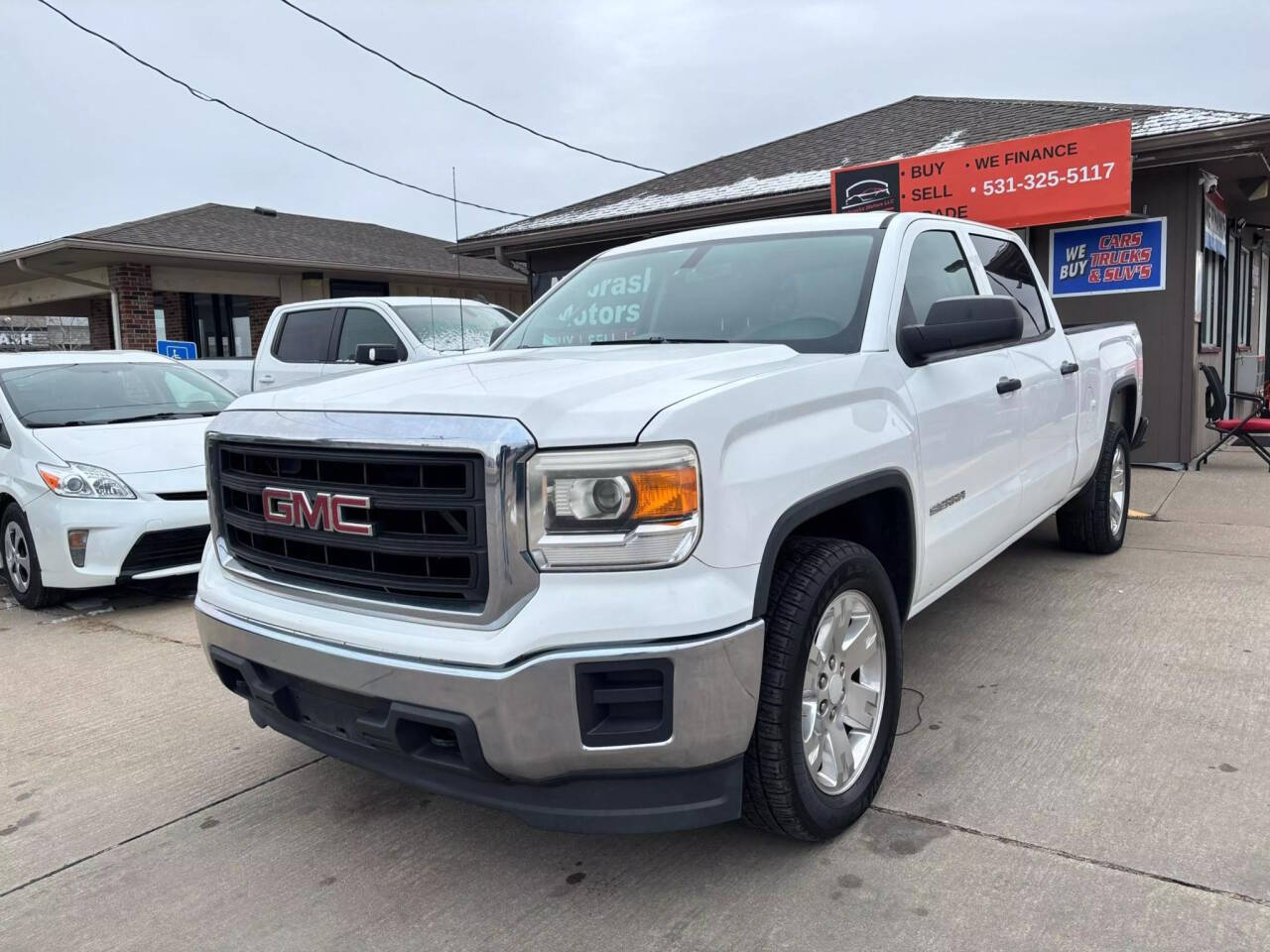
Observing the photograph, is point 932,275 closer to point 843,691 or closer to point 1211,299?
point 843,691

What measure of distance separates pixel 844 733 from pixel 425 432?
149 centimetres

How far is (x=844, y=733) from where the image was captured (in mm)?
2869

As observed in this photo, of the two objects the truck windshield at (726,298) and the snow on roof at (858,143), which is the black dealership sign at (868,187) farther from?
the truck windshield at (726,298)

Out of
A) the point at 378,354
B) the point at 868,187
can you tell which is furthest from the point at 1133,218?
the point at 378,354

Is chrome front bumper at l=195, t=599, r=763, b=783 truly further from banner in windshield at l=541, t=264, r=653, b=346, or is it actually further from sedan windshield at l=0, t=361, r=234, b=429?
sedan windshield at l=0, t=361, r=234, b=429

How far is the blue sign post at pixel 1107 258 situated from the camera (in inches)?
370

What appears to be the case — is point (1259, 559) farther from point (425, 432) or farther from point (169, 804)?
point (169, 804)

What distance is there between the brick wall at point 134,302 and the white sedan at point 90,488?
10726mm

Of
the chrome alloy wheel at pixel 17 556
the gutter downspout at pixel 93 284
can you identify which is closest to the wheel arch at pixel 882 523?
the chrome alloy wheel at pixel 17 556

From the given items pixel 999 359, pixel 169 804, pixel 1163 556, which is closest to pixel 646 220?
pixel 1163 556

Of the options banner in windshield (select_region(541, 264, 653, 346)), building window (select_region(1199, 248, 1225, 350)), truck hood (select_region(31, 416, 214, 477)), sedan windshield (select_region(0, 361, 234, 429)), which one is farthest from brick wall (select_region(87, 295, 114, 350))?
building window (select_region(1199, 248, 1225, 350))

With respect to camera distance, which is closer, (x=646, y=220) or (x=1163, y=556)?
(x=1163, y=556)

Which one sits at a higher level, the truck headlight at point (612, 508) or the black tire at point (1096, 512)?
the truck headlight at point (612, 508)

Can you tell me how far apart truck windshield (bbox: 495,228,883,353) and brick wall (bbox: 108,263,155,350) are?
47.0ft
